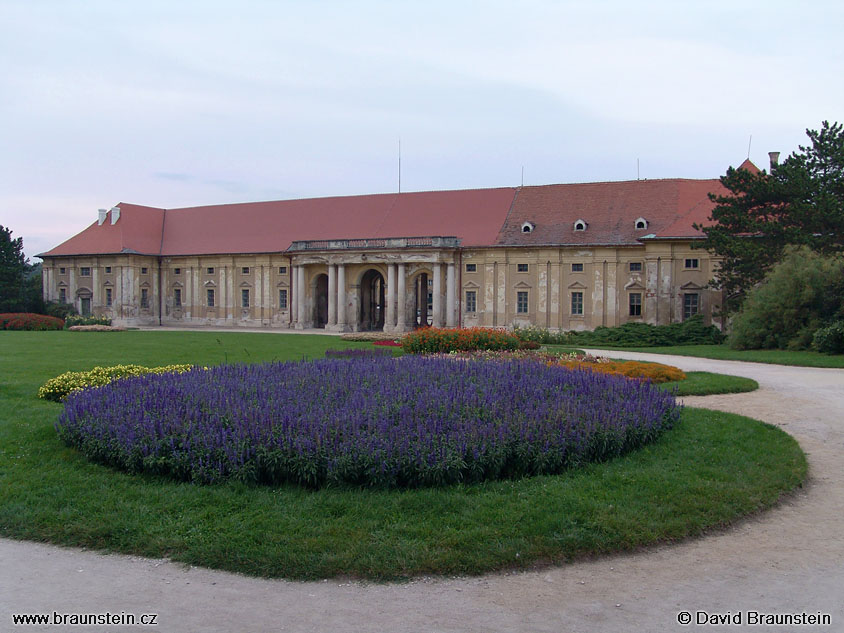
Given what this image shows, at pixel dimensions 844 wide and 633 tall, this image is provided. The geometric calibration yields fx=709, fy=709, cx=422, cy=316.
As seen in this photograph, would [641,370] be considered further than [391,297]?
No

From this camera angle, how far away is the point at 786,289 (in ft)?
98.8

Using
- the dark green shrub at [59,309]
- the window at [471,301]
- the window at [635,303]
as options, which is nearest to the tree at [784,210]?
the window at [635,303]

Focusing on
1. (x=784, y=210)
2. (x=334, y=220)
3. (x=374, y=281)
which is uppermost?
(x=334, y=220)

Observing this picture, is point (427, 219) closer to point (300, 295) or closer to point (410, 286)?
point (410, 286)

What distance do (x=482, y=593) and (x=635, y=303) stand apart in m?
41.7

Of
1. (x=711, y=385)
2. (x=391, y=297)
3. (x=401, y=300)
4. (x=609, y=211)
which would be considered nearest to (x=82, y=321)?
(x=391, y=297)

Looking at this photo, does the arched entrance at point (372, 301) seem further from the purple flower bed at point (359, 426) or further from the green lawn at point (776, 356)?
the purple flower bed at point (359, 426)

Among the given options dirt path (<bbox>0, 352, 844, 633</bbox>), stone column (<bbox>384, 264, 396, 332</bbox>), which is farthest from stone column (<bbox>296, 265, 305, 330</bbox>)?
dirt path (<bbox>0, 352, 844, 633</bbox>)

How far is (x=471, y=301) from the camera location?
1959 inches

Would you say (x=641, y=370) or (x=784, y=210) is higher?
(x=784, y=210)

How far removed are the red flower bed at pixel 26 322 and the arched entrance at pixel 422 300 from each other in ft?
81.7

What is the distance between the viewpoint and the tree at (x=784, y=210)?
108ft

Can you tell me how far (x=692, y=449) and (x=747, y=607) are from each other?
4677 millimetres

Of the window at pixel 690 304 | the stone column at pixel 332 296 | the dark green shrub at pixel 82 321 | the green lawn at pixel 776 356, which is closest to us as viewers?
the green lawn at pixel 776 356
